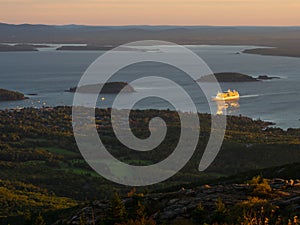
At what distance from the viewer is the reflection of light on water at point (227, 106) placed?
77.1m

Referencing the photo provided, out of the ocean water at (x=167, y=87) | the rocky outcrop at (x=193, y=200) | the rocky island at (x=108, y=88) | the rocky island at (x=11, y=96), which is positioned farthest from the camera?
the rocky island at (x=108, y=88)

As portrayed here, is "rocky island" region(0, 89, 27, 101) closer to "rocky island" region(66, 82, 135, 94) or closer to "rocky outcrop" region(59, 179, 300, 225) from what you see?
"rocky island" region(66, 82, 135, 94)

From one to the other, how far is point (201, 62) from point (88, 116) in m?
111

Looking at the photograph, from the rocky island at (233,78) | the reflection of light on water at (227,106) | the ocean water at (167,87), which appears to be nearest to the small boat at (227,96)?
the reflection of light on water at (227,106)

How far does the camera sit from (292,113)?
2906 inches

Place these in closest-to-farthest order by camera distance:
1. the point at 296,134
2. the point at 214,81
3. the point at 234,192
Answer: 1. the point at 234,192
2. the point at 296,134
3. the point at 214,81

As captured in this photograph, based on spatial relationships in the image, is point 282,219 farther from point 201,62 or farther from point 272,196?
point 201,62

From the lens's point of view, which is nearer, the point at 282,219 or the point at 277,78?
the point at 282,219

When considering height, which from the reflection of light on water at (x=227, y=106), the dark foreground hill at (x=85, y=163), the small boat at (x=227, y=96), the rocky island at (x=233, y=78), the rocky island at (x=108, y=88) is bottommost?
the dark foreground hill at (x=85, y=163)

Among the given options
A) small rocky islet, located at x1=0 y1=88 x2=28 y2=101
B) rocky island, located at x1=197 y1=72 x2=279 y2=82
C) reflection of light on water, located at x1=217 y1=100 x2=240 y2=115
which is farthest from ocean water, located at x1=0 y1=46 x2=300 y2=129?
rocky island, located at x1=197 y1=72 x2=279 y2=82

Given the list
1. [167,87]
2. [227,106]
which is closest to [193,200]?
[227,106]

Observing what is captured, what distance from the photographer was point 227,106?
81375mm

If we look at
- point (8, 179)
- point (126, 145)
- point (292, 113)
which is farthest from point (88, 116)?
point (8, 179)

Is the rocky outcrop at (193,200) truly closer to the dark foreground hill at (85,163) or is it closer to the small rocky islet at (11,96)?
the dark foreground hill at (85,163)
